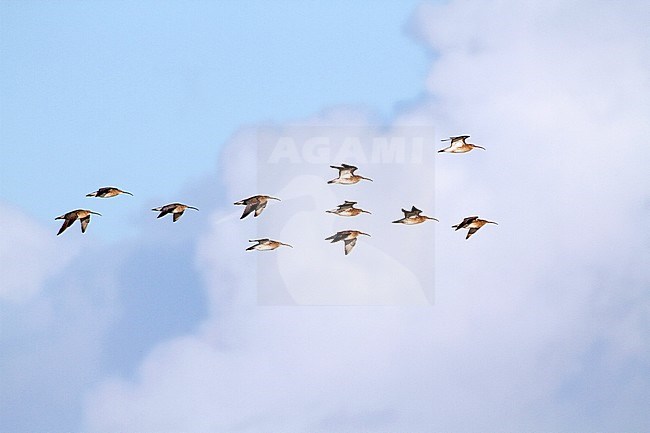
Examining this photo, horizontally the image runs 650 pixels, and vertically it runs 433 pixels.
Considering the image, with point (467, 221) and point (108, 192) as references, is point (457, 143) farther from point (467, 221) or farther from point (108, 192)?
point (108, 192)

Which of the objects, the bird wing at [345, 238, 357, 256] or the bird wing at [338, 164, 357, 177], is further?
the bird wing at [345, 238, 357, 256]

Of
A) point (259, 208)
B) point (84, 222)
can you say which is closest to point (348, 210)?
point (259, 208)

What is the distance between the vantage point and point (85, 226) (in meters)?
27.6

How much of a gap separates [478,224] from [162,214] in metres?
6.49

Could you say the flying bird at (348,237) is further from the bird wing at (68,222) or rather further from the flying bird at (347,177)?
the bird wing at (68,222)

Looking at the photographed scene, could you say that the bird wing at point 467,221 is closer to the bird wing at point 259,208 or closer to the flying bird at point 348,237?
the flying bird at point 348,237

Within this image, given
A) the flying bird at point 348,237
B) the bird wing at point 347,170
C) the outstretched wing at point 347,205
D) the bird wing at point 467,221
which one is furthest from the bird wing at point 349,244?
the bird wing at point 467,221

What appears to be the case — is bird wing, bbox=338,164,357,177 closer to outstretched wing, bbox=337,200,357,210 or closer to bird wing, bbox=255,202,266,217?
outstretched wing, bbox=337,200,357,210

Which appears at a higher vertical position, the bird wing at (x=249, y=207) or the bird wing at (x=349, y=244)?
the bird wing at (x=249, y=207)

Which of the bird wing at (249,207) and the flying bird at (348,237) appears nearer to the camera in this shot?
the bird wing at (249,207)

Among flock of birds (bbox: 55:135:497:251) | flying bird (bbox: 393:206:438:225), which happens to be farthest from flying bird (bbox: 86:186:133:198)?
flying bird (bbox: 393:206:438:225)

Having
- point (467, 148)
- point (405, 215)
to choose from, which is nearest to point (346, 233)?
point (405, 215)

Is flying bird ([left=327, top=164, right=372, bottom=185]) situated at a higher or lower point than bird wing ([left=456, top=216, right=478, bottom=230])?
higher

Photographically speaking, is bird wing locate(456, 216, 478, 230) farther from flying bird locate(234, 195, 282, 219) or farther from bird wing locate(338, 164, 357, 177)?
flying bird locate(234, 195, 282, 219)
